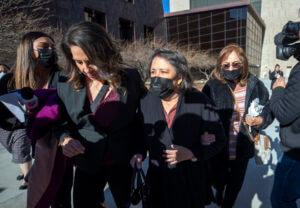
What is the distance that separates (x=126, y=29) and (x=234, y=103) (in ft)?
68.1

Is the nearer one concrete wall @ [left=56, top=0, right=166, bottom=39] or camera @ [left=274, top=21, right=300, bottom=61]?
camera @ [left=274, top=21, right=300, bottom=61]

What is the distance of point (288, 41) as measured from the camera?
4.84ft

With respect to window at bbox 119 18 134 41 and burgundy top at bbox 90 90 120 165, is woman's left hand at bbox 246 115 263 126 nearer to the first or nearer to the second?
burgundy top at bbox 90 90 120 165

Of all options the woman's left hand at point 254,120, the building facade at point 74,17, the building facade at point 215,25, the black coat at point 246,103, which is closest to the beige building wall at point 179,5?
the building facade at point 215,25

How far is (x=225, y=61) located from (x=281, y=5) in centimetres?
4782

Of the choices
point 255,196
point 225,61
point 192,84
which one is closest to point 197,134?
point 192,84

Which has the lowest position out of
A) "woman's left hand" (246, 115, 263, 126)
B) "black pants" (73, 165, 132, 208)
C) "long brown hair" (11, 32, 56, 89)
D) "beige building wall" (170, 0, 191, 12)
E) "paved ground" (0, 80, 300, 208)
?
"paved ground" (0, 80, 300, 208)

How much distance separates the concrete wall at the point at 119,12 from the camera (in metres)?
13.9

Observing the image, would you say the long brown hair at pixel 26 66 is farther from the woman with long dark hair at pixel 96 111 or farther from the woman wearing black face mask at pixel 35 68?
the woman with long dark hair at pixel 96 111

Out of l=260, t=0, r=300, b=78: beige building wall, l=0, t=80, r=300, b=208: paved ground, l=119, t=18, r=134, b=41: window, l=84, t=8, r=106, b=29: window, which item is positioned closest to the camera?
l=0, t=80, r=300, b=208: paved ground

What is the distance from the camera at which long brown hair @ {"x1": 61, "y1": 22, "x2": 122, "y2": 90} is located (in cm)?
140

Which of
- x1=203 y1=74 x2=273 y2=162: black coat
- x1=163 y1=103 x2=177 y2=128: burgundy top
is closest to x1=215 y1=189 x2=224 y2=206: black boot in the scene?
x1=203 y1=74 x2=273 y2=162: black coat

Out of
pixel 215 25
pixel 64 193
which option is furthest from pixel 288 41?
pixel 215 25

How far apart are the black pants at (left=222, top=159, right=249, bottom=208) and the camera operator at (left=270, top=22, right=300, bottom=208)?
43cm
